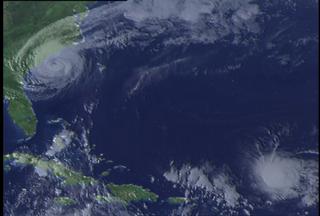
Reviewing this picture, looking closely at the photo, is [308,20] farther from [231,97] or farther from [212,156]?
[212,156]

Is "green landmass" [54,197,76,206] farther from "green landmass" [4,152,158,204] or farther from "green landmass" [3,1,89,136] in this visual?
"green landmass" [3,1,89,136]

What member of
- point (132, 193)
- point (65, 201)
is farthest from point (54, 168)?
point (132, 193)

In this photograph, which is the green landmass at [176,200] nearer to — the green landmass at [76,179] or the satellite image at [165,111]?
the satellite image at [165,111]

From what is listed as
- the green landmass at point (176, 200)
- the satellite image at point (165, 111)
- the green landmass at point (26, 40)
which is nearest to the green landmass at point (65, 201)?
the satellite image at point (165, 111)

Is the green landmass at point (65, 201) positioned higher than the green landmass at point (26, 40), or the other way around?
the green landmass at point (26, 40)

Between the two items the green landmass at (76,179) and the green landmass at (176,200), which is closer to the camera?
the green landmass at (176,200)

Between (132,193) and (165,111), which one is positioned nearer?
(132,193)

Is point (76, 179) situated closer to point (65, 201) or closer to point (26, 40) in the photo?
point (65, 201)

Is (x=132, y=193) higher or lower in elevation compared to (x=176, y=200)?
lower
